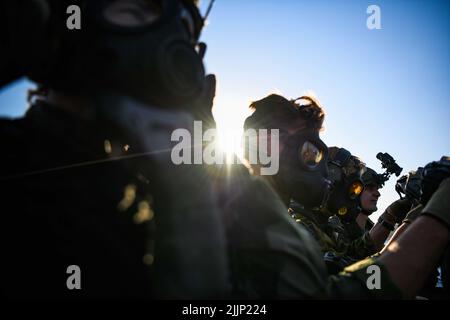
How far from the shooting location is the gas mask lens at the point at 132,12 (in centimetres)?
103

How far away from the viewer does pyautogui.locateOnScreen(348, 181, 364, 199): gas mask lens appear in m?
5.28

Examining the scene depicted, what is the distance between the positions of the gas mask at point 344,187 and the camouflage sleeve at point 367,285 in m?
3.83

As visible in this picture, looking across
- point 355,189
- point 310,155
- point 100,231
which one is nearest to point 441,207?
point 310,155

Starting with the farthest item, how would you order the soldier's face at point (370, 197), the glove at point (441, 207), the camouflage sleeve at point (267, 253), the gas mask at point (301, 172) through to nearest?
1. the soldier's face at point (370, 197)
2. the gas mask at point (301, 172)
3. the glove at point (441, 207)
4. the camouflage sleeve at point (267, 253)

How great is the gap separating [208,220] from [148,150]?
30 centimetres

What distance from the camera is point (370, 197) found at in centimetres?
649

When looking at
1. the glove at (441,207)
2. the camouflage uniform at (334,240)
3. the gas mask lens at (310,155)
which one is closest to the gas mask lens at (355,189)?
the camouflage uniform at (334,240)

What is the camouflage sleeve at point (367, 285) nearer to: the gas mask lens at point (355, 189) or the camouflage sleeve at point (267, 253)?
the camouflage sleeve at point (267, 253)

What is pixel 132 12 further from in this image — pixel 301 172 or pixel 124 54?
pixel 301 172

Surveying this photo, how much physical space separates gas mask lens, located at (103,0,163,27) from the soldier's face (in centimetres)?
638

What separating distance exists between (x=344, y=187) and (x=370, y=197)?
1703 mm

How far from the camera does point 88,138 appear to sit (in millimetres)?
1163

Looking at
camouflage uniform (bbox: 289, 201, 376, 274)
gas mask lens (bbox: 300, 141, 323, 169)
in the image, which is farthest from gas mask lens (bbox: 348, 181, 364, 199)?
gas mask lens (bbox: 300, 141, 323, 169)
